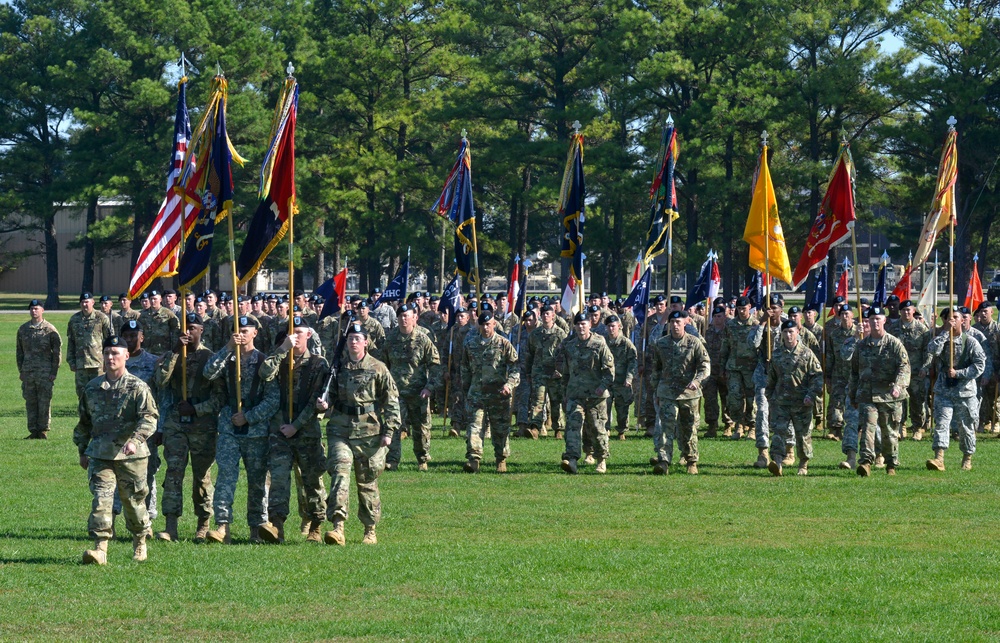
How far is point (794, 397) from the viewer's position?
62.8ft

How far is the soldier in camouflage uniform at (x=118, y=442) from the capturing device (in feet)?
40.7

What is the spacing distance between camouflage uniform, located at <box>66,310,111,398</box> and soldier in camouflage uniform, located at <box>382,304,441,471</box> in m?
6.32

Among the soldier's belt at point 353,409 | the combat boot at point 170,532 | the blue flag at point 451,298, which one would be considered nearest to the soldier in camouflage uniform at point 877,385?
the soldier's belt at point 353,409

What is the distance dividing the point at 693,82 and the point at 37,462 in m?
43.5

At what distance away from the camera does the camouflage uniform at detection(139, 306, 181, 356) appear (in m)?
25.3

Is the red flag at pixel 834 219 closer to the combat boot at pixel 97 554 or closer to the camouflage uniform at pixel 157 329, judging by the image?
the camouflage uniform at pixel 157 329

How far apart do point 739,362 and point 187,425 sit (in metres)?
12.0

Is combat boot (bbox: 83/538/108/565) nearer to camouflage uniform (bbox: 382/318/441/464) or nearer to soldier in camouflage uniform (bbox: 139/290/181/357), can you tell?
camouflage uniform (bbox: 382/318/441/464)

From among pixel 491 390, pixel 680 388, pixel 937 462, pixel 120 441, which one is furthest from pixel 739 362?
pixel 120 441

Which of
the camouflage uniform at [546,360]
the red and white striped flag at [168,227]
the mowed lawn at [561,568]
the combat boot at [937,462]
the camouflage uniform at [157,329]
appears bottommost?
the mowed lawn at [561,568]

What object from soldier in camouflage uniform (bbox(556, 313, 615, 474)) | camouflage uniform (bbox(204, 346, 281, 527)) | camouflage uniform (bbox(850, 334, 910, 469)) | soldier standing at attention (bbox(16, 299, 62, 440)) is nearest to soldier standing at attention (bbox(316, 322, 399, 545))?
camouflage uniform (bbox(204, 346, 281, 527))

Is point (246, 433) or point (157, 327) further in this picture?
point (157, 327)

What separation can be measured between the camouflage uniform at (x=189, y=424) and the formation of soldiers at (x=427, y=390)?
20 mm

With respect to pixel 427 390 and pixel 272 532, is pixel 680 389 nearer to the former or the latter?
pixel 427 390
